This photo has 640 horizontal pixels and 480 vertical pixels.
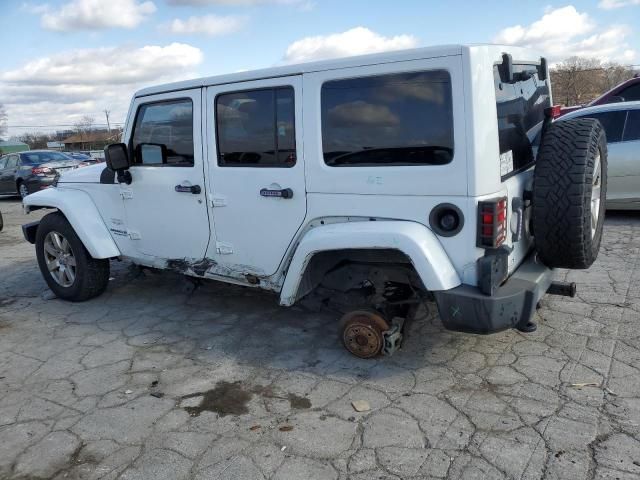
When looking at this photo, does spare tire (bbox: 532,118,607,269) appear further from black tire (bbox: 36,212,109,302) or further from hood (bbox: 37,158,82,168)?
hood (bbox: 37,158,82,168)

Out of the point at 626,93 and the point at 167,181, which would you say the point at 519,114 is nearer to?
the point at 167,181

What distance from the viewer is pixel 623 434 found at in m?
2.55

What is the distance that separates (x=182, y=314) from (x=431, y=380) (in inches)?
93.5

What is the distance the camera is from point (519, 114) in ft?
11.1

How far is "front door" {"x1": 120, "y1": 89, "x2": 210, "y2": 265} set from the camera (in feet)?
13.0

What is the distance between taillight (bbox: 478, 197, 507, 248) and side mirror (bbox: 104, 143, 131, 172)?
116 inches

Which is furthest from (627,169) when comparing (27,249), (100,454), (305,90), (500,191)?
(27,249)

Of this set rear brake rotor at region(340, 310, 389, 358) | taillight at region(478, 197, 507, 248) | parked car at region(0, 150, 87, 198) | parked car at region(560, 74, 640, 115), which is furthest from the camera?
parked car at region(0, 150, 87, 198)

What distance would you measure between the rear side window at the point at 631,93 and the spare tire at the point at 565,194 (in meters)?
7.54

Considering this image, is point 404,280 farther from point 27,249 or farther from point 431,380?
point 27,249

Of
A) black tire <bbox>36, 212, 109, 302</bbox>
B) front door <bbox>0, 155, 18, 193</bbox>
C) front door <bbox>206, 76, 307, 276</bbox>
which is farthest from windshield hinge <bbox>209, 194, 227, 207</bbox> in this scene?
front door <bbox>0, 155, 18, 193</bbox>

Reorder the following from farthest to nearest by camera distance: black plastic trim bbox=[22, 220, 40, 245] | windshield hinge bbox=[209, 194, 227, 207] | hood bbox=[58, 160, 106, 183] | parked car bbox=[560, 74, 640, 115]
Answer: parked car bbox=[560, 74, 640, 115]
black plastic trim bbox=[22, 220, 40, 245]
hood bbox=[58, 160, 106, 183]
windshield hinge bbox=[209, 194, 227, 207]

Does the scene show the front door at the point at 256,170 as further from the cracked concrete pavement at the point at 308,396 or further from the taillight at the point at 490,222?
the taillight at the point at 490,222

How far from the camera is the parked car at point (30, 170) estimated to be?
1423 centimetres
